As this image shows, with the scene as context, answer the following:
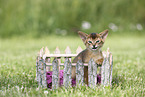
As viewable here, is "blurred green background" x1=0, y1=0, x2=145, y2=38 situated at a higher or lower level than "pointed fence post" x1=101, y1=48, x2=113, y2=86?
higher

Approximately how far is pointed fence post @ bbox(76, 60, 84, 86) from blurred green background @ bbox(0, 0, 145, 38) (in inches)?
361

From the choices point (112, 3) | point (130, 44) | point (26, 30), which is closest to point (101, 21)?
point (112, 3)

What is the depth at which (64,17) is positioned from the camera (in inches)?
565

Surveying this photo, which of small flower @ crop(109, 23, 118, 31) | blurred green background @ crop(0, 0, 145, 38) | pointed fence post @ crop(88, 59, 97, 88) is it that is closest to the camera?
pointed fence post @ crop(88, 59, 97, 88)

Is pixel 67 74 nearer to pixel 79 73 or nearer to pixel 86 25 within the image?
pixel 79 73

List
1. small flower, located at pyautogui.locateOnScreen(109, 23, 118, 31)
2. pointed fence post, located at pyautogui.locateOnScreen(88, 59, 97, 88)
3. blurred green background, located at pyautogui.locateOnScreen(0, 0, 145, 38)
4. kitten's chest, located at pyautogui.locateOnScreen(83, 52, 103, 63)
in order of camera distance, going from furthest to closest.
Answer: small flower, located at pyautogui.locateOnScreen(109, 23, 118, 31) → blurred green background, located at pyautogui.locateOnScreen(0, 0, 145, 38) → kitten's chest, located at pyautogui.locateOnScreen(83, 52, 103, 63) → pointed fence post, located at pyautogui.locateOnScreen(88, 59, 97, 88)

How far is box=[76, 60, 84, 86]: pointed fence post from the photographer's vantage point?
4.18 meters

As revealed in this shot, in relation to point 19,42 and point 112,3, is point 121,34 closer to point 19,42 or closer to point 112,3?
point 112,3

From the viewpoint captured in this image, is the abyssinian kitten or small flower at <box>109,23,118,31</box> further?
small flower at <box>109,23,118,31</box>

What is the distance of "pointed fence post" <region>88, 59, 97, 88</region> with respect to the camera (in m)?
4.14

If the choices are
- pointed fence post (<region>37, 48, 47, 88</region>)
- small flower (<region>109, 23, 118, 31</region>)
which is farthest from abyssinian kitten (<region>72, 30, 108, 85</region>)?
small flower (<region>109, 23, 118, 31</region>)

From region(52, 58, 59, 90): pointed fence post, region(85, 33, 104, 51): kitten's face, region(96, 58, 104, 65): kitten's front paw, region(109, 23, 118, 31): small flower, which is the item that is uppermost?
region(109, 23, 118, 31): small flower

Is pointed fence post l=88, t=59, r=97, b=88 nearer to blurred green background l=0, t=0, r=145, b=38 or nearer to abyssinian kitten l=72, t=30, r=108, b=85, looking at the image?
abyssinian kitten l=72, t=30, r=108, b=85

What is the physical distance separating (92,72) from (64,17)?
34.4 ft
